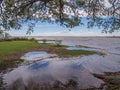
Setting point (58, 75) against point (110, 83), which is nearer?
point (110, 83)

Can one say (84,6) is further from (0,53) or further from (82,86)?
(0,53)

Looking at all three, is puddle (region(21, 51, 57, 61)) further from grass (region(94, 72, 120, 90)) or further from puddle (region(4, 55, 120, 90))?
grass (region(94, 72, 120, 90))

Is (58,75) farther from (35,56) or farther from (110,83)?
(35,56)

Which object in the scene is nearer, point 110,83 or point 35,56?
point 110,83

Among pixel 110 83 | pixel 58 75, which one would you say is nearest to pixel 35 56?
pixel 58 75

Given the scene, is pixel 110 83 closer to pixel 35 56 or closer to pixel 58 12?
pixel 58 12

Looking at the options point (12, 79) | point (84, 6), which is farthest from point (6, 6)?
point (12, 79)

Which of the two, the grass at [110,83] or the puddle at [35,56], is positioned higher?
the grass at [110,83]

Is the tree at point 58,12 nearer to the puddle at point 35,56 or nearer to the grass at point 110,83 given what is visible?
the grass at point 110,83

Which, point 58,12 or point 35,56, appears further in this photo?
point 35,56

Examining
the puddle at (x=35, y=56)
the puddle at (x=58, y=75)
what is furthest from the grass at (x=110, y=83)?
the puddle at (x=35, y=56)

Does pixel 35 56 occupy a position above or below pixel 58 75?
below

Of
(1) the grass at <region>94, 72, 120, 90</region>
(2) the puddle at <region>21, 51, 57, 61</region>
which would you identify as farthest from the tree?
(2) the puddle at <region>21, 51, 57, 61</region>

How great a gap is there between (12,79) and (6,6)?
5.71 metres
